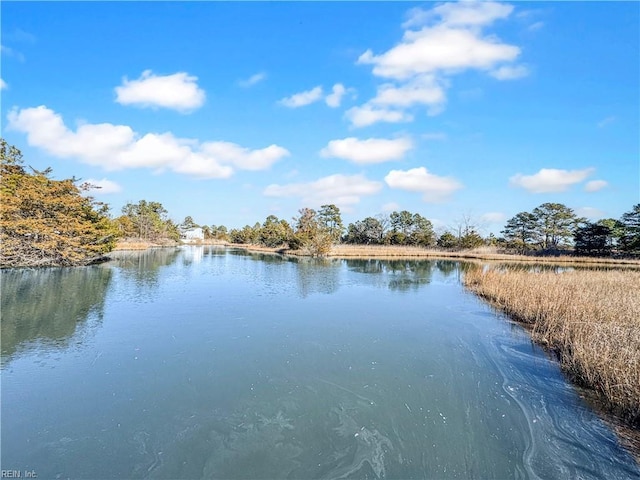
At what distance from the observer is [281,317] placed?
A: 28.5ft

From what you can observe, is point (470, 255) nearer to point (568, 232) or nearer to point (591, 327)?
point (568, 232)

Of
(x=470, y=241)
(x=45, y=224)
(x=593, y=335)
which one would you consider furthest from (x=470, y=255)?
(x=45, y=224)

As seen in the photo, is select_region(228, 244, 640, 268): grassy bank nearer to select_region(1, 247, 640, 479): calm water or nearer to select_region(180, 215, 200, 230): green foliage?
select_region(1, 247, 640, 479): calm water

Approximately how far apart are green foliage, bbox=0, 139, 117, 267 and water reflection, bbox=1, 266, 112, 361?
4.82ft

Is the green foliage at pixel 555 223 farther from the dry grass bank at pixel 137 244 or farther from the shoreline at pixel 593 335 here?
the dry grass bank at pixel 137 244

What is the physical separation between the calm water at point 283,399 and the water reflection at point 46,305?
0.07 m

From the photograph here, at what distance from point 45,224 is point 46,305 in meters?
10.5

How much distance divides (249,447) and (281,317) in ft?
17.3

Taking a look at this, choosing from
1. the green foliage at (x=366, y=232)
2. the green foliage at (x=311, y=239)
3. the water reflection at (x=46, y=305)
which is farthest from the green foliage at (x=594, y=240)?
the water reflection at (x=46, y=305)

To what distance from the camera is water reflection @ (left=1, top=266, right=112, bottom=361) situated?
662 cm

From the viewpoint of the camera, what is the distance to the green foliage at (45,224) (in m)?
15.9

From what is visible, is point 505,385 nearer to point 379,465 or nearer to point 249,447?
point 379,465

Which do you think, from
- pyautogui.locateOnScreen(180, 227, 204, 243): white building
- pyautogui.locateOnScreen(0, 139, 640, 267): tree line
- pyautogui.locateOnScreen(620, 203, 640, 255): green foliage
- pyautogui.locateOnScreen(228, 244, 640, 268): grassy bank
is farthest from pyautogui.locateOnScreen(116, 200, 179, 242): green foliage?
pyautogui.locateOnScreen(620, 203, 640, 255): green foliage

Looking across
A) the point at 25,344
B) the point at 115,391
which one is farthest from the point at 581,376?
the point at 25,344
